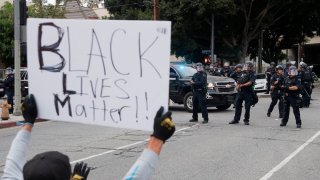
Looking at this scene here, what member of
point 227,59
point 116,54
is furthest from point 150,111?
point 227,59

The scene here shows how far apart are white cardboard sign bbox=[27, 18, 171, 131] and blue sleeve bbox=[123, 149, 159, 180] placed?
503 mm

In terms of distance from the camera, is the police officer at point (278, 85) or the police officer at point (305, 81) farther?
the police officer at point (305, 81)

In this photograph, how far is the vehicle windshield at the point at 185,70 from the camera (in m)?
20.3

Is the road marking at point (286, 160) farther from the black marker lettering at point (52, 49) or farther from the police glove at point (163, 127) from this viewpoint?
the police glove at point (163, 127)

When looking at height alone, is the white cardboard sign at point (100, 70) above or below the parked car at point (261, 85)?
above

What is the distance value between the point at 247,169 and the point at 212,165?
613 millimetres

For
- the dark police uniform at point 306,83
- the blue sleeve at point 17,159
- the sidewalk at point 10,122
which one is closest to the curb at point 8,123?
the sidewalk at point 10,122

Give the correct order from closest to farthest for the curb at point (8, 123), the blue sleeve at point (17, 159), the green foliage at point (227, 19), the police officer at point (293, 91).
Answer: the blue sleeve at point (17, 159), the police officer at point (293, 91), the curb at point (8, 123), the green foliage at point (227, 19)

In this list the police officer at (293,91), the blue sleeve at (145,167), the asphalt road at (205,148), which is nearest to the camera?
the blue sleeve at (145,167)

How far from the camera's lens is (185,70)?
20531 mm

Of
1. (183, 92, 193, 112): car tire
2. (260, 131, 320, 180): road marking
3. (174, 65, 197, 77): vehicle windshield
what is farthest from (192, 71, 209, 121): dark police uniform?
(260, 131, 320, 180): road marking

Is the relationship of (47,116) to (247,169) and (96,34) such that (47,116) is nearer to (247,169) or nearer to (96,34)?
(96,34)

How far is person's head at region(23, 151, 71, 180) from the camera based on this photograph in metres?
2.34

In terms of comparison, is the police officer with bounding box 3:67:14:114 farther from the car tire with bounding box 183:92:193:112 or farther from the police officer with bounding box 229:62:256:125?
the police officer with bounding box 229:62:256:125
